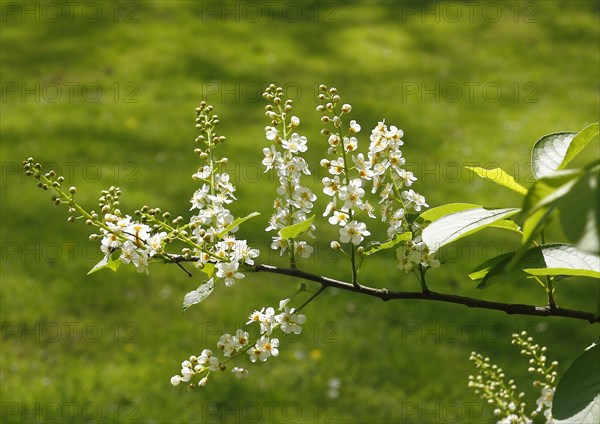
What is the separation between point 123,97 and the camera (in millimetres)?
6469

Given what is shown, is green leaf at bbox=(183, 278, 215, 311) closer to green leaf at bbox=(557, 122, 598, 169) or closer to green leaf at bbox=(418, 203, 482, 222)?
green leaf at bbox=(418, 203, 482, 222)

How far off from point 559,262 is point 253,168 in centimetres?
458

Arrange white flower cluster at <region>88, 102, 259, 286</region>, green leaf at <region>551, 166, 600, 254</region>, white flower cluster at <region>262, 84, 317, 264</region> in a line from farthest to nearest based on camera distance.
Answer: white flower cluster at <region>262, 84, 317, 264</region>
white flower cluster at <region>88, 102, 259, 286</region>
green leaf at <region>551, 166, 600, 254</region>

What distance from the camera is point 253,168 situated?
17.8ft

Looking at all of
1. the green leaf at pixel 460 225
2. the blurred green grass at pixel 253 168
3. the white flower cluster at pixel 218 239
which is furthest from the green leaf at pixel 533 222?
the blurred green grass at pixel 253 168

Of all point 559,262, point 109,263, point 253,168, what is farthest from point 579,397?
point 253,168

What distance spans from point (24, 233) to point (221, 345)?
383cm

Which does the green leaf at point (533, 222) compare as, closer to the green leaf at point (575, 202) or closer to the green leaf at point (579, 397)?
the green leaf at point (575, 202)

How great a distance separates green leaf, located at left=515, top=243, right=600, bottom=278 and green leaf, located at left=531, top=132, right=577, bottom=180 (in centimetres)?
12

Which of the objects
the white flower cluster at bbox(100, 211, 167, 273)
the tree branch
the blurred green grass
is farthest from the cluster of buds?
the blurred green grass

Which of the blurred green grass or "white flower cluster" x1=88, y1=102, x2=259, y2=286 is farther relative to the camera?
the blurred green grass

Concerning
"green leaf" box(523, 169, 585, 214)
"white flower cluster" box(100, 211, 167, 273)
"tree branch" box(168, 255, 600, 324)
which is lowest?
"tree branch" box(168, 255, 600, 324)

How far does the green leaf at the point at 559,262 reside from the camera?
2.88 feet

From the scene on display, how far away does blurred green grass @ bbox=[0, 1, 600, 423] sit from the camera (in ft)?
11.8
